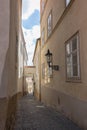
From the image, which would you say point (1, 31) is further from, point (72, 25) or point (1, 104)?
point (72, 25)

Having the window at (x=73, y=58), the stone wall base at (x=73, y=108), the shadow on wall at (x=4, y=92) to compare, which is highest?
the window at (x=73, y=58)

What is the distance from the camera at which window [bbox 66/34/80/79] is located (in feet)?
23.7

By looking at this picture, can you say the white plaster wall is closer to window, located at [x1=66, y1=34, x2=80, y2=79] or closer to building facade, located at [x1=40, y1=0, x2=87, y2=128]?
building facade, located at [x1=40, y1=0, x2=87, y2=128]

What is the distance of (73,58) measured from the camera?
7750 millimetres

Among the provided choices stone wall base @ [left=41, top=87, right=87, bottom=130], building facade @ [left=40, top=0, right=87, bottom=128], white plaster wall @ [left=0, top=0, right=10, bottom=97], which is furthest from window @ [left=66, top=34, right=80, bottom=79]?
white plaster wall @ [left=0, top=0, right=10, bottom=97]

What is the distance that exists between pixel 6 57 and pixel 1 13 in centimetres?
109

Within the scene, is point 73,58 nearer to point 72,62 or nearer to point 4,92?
point 72,62

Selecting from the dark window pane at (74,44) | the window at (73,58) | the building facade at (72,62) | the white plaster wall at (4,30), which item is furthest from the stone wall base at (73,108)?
the white plaster wall at (4,30)

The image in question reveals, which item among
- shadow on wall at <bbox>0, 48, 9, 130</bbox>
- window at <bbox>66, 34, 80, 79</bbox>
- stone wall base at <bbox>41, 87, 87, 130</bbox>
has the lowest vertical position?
stone wall base at <bbox>41, 87, 87, 130</bbox>

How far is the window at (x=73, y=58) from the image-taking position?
7226 mm

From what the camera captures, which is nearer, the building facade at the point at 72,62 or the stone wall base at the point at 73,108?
the stone wall base at the point at 73,108

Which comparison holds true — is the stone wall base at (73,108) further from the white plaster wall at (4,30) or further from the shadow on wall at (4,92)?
the white plaster wall at (4,30)

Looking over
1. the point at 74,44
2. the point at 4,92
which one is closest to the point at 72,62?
the point at 74,44

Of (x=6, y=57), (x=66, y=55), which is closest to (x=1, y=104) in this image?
(x=6, y=57)
